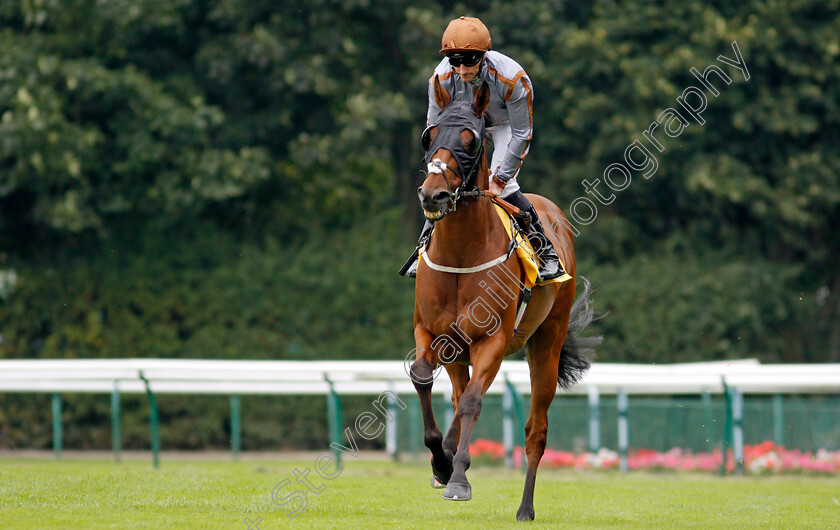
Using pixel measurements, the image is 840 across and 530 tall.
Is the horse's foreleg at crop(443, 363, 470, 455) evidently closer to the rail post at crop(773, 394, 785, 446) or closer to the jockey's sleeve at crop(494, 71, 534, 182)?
the jockey's sleeve at crop(494, 71, 534, 182)

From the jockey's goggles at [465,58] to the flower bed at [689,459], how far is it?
658cm

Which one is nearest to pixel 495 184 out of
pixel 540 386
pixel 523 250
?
pixel 523 250

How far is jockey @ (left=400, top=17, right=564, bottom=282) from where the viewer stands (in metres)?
6.47

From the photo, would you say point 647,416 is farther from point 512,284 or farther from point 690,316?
point 512,284

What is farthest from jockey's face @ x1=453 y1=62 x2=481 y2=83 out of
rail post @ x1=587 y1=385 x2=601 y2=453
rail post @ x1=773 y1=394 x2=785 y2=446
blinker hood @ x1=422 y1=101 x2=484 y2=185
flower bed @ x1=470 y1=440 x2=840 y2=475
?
rail post @ x1=773 y1=394 x2=785 y2=446

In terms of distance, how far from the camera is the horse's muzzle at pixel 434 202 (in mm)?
5895

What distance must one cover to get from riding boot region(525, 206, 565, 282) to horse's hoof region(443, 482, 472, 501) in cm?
183

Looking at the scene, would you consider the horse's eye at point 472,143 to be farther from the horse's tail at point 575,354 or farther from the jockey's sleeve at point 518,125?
the horse's tail at point 575,354

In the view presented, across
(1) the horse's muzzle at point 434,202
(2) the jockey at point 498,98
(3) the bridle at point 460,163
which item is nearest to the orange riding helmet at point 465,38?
(2) the jockey at point 498,98

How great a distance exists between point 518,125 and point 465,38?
2.69 feet

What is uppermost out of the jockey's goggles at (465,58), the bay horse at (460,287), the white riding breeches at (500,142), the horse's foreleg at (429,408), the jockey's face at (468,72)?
the jockey's goggles at (465,58)

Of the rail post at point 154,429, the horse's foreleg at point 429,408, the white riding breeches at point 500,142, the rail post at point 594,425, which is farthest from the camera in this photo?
the rail post at point 594,425

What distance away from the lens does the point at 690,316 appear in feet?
56.2

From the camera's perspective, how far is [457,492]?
6.00 meters
